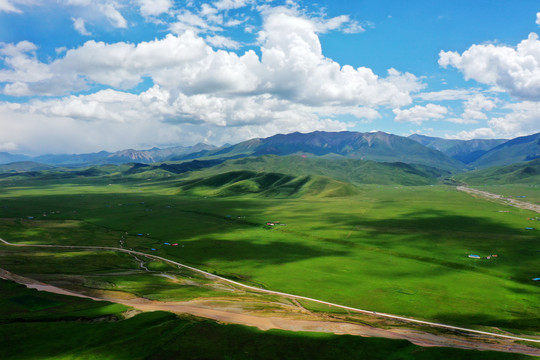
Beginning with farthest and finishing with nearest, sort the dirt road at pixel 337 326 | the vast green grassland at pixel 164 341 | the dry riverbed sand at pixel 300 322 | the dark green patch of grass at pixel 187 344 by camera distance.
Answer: the dry riverbed sand at pixel 300 322 < the dirt road at pixel 337 326 < the vast green grassland at pixel 164 341 < the dark green patch of grass at pixel 187 344

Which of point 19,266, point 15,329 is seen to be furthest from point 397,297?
point 19,266

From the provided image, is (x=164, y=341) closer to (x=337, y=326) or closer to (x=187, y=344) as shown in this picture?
(x=187, y=344)

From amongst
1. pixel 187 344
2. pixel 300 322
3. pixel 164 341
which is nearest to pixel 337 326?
pixel 300 322

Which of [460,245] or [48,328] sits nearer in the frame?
[48,328]

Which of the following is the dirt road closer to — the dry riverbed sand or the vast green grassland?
the dry riverbed sand

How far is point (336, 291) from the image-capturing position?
113125mm

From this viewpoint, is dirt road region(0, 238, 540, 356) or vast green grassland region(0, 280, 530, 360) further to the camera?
dirt road region(0, 238, 540, 356)

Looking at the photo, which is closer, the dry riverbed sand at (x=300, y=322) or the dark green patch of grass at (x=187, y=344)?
the dark green patch of grass at (x=187, y=344)

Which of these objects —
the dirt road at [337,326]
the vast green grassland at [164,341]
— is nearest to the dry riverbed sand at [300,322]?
the dirt road at [337,326]

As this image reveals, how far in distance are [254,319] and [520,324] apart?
237 feet

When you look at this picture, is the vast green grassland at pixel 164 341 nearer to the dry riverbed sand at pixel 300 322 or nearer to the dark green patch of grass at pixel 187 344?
the dark green patch of grass at pixel 187 344

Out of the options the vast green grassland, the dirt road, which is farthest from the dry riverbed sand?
the vast green grassland

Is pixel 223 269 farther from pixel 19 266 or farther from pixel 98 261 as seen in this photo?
pixel 19 266

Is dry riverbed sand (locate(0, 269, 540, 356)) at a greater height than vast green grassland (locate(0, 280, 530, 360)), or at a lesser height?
lesser
